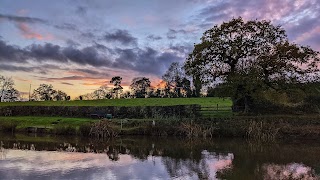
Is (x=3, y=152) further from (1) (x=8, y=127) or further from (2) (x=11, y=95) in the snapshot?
(2) (x=11, y=95)

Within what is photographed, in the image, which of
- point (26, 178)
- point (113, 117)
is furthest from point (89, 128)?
point (26, 178)

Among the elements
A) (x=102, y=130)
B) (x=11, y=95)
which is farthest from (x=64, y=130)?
(x=11, y=95)

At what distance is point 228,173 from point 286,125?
1892 cm

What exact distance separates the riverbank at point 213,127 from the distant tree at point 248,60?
3.82 meters

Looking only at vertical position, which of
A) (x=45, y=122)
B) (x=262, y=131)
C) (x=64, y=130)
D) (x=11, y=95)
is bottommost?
Result: (x=64, y=130)

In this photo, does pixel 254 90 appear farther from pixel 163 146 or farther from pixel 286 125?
pixel 163 146

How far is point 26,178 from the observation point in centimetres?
1573

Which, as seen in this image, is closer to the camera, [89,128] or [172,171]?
[172,171]

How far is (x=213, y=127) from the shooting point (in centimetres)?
3484

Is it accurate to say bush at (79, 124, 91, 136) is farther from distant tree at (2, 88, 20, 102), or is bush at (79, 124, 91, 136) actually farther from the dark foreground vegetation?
distant tree at (2, 88, 20, 102)

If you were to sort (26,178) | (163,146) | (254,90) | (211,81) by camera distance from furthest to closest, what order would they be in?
(211,81), (254,90), (163,146), (26,178)

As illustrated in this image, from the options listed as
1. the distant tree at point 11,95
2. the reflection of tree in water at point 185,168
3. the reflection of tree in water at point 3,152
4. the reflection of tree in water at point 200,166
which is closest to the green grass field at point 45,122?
the reflection of tree in water at point 3,152

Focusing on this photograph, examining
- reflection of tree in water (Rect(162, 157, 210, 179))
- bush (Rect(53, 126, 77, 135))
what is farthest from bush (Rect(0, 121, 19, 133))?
reflection of tree in water (Rect(162, 157, 210, 179))

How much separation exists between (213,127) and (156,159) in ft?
43.9
